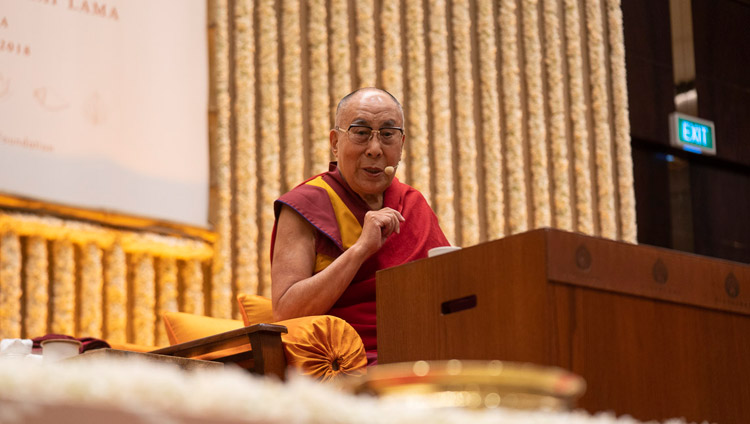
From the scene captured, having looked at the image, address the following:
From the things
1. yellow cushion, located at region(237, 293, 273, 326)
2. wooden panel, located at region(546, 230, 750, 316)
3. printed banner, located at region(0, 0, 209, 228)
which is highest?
printed banner, located at region(0, 0, 209, 228)

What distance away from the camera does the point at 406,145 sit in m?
3.69

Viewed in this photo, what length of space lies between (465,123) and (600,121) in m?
0.72

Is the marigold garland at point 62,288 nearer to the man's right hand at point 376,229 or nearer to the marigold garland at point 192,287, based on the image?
the marigold garland at point 192,287

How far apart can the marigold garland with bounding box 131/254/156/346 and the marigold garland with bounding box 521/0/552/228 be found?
1.67m

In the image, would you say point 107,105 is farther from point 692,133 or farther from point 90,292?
point 692,133

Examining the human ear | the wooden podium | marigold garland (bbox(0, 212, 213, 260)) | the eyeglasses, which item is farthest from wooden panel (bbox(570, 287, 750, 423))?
marigold garland (bbox(0, 212, 213, 260))

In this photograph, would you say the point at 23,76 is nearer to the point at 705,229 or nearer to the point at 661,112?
the point at 661,112

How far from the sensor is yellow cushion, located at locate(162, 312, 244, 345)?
2471 mm

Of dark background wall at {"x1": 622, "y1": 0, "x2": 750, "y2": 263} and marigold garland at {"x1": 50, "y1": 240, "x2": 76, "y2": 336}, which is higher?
dark background wall at {"x1": 622, "y1": 0, "x2": 750, "y2": 263}

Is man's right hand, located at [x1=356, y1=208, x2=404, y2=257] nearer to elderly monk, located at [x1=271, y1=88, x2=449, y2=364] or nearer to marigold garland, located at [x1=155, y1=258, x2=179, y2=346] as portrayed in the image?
elderly monk, located at [x1=271, y1=88, x2=449, y2=364]

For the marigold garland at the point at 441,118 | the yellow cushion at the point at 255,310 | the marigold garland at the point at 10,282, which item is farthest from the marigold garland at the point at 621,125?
the marigold garland at the point at 10,282

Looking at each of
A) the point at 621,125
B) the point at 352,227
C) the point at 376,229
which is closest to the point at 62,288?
the point at 352,227

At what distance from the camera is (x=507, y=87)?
3986 millimetres

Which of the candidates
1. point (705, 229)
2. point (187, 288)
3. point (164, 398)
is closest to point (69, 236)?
point (187, 288)
